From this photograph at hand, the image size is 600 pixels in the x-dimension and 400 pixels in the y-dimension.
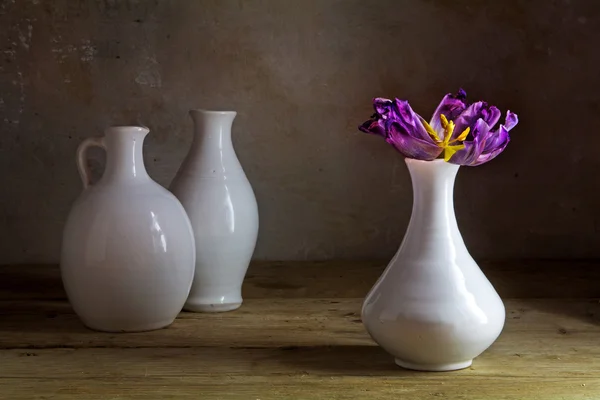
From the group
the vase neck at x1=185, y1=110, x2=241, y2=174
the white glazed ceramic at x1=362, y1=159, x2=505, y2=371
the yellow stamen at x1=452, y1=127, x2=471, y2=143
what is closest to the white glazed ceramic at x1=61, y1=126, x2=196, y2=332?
the vase neck at x1=185, y1=110, x2=241, y2=174

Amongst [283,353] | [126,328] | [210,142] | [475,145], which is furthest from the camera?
[210,142]

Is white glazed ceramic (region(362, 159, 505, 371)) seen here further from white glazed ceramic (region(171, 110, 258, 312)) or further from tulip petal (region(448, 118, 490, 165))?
white glazed ceramic (region(171, 110, 258, 312))

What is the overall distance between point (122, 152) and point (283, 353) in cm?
32

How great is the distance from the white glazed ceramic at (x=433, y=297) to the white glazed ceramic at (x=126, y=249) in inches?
11.2

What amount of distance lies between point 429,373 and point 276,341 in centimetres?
21

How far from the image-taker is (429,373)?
866mm

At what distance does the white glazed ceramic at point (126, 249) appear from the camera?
3.33ft

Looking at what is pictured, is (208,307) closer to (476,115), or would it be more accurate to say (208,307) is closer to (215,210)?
(215,210)

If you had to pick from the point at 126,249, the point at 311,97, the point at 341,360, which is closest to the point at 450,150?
the point at 341,360

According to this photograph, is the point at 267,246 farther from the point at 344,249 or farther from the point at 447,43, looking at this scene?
the point at 447,43

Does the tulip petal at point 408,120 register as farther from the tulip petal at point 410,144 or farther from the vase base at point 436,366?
the vase base at point 436,366

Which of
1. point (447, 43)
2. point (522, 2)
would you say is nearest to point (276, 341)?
point (447, 43)

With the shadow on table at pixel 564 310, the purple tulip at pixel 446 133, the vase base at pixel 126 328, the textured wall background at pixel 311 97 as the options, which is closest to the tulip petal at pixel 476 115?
the purple tulip at pixel 446 133

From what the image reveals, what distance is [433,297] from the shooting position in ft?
2.76
